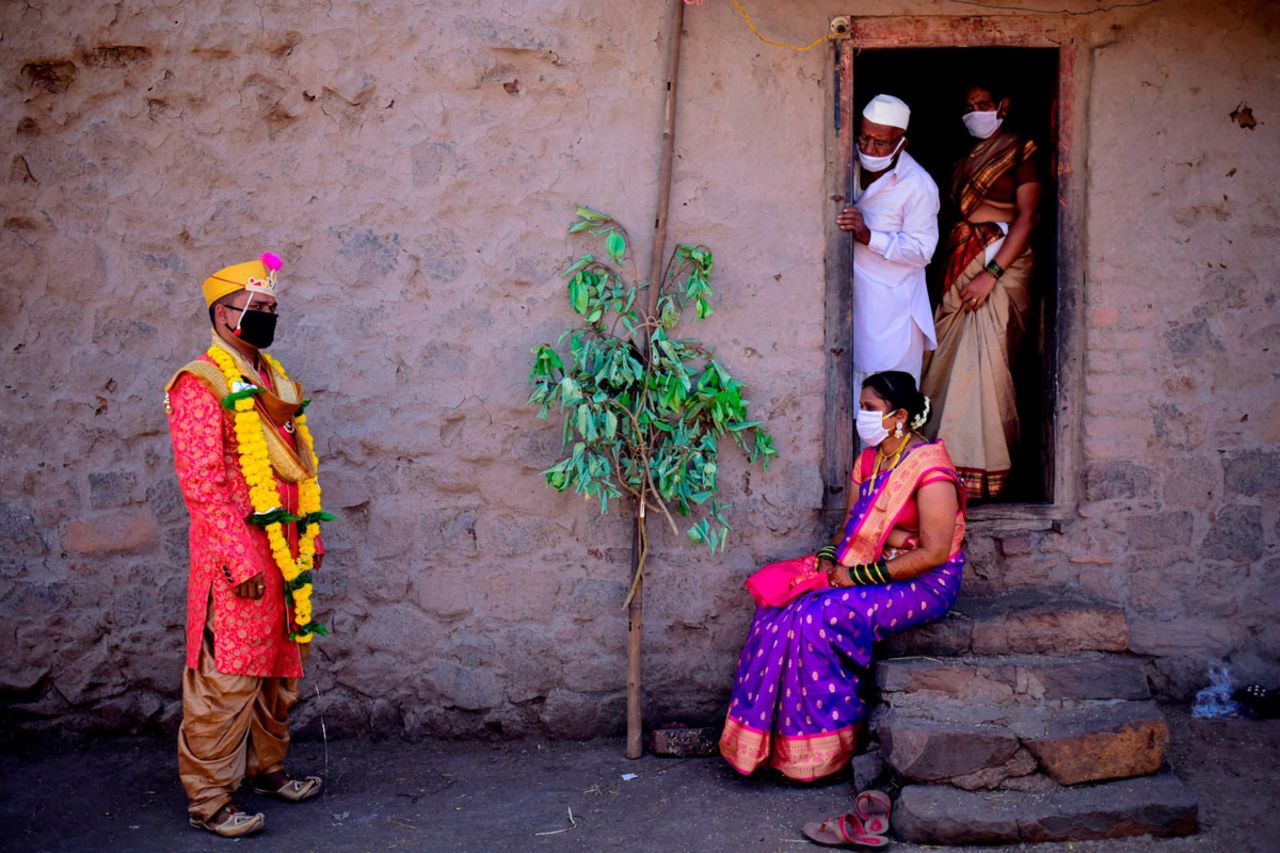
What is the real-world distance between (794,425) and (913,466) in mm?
481

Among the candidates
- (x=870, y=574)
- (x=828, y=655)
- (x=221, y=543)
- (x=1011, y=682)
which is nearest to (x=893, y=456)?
(x=870, y=574)

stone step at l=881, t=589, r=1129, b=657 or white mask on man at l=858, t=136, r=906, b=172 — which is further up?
white mask on man at l=858, t=136, r=906, b=172

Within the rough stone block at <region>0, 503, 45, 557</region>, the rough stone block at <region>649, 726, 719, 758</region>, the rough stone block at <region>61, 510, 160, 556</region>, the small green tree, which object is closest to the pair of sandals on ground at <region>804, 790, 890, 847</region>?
the rough stone block at <region>649, 726, 719, 758</region>

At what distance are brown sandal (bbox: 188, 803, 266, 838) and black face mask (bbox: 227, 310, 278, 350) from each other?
138cm

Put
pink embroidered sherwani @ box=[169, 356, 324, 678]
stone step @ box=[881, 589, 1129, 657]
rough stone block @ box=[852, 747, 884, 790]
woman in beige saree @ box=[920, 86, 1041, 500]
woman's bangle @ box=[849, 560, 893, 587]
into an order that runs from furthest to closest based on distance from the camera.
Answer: woman in beige saree @ box=[920, 86, 1041, 500] < stone step @ box=[881, 589, 1129, 657] < woman's bangle @ box=[849, 560, 893, 587] < rough stone block @ box=[852, 747, 884, 790] < pink embroidered sherwani @ box=[169, 356, 324, 678]

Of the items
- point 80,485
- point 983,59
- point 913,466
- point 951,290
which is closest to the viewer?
point 913,466

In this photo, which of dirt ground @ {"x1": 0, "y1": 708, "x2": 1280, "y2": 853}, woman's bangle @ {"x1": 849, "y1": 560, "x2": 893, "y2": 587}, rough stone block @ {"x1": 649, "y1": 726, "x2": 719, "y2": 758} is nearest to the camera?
dirt ground @ {"x1": 0, "y1": 708, "x2": 1280, "y2": 853}

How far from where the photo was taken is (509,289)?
409cm

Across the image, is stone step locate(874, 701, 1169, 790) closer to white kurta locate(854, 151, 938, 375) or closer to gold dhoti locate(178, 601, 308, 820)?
white kurta locate(854, 151, 938, 375)

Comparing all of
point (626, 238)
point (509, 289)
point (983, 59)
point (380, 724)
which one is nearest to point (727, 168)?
point (626, 238)

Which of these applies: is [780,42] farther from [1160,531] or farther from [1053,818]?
[1053,818]

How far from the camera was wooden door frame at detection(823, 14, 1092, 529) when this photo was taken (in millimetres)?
4141

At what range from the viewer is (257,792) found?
3.82m

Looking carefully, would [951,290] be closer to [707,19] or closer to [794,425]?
[794,425]
